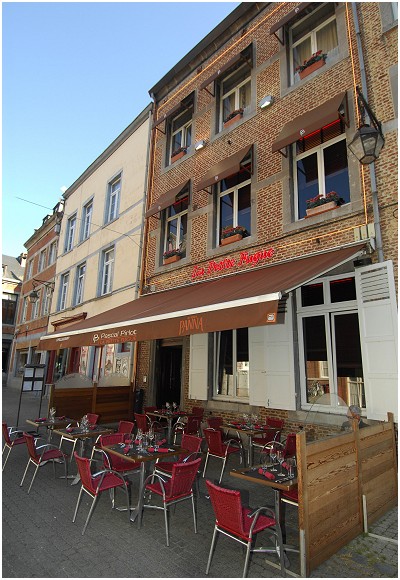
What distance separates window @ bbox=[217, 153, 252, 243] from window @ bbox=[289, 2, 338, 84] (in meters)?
2.42

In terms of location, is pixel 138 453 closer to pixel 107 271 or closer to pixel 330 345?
pixel 330 345

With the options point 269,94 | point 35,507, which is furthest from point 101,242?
point 35,507

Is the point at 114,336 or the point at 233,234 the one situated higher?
the point at 233,234

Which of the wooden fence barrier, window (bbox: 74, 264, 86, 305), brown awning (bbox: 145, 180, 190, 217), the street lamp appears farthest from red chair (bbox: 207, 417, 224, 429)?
window (bbox: 74, 264, 86, 305)

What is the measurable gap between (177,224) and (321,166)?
15.9ft

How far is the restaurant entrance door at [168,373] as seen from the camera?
35.1ft

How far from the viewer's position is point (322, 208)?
686 centimetres

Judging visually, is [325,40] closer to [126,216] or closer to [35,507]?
[126,216]

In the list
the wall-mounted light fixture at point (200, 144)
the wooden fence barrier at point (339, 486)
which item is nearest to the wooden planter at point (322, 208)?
the wooden fence barrier at point (339, 486)

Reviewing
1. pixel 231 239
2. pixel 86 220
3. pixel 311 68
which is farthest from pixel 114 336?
pixel 86 220

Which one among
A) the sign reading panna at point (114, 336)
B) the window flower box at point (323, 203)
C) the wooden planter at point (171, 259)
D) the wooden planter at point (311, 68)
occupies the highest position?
the wooden planter at point (311, 68)

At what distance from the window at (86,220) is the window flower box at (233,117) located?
28.8ft

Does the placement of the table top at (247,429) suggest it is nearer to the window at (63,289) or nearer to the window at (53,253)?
the window at (63,289)

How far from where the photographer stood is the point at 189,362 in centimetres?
933
